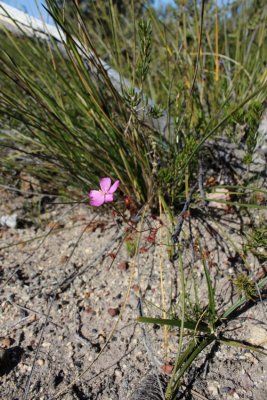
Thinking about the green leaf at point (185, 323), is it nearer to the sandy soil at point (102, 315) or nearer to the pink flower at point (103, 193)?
the sandy soil at point (102, 315)

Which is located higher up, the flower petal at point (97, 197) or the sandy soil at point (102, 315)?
the flower petal at point (97, 197)

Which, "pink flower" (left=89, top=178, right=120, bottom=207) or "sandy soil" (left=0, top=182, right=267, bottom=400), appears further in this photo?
"pink flower" (left=89, top=178, right=120, bottom=207)

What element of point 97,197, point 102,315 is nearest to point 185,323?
point 102,315

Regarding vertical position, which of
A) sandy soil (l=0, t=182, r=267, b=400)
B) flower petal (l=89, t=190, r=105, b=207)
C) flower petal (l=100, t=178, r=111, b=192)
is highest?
flower petal (l=100, t=178, r=111, b=192)

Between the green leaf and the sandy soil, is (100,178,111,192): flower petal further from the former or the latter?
the green leaf

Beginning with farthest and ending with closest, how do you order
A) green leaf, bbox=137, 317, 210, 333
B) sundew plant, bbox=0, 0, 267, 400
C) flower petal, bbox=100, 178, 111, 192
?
flower petal, bbox=100, 178, 111, 192 < sundew plant, bbox=0, 0, 267, 400 < green leaf, bbox=137, 317, 210, 333

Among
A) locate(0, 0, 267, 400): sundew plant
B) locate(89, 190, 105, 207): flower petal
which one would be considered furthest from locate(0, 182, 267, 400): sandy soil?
locate(89, 190, 105, 207): flower petal

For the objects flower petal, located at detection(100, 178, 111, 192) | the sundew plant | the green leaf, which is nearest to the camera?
the green leaf

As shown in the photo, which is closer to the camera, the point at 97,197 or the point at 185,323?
the point at 185,323

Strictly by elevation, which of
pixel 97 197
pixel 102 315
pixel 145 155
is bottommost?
pixel 102 315

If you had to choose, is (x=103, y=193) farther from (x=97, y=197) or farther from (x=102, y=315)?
(x=102, y=315)

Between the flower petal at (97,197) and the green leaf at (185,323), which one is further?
the flower petal at (97,197)

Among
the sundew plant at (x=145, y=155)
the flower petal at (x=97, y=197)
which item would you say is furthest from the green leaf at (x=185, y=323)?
the flower petal at (x=97, y=197)
